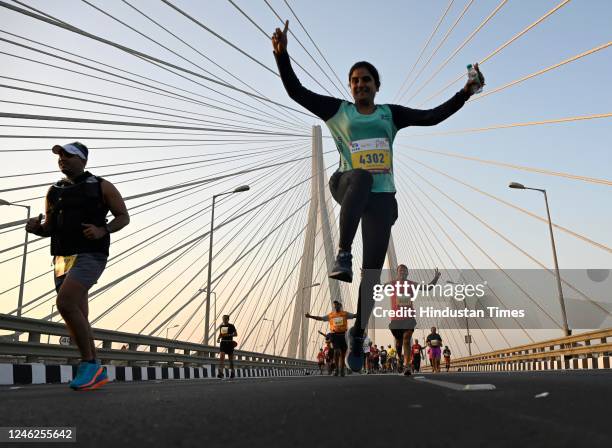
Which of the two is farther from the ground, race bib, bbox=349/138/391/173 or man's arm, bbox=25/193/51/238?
race bib, bbox=349/138/391/173

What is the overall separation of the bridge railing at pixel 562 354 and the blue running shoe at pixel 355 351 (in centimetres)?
1100

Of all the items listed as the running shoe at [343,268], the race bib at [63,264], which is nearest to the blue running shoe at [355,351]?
the running shoe at [343,268]

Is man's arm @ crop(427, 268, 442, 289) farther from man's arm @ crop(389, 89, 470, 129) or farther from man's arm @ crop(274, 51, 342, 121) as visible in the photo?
man's arm @ crop(274, 51, 342, 121)

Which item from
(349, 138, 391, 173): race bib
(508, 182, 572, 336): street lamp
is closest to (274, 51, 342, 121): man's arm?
(349, 138, 391, 173): race bib

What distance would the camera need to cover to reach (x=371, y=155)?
636 cm

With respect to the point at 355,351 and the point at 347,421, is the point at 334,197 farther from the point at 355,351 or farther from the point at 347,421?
the point at 347,421

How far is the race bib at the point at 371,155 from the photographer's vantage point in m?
6.31

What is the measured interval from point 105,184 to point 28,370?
521 centimetres

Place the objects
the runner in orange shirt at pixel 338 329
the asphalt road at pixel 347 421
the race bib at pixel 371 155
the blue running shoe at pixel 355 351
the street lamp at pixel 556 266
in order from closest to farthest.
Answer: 1. the asphalt road at pixel 347 421
2. the race bib at pixel 371 155
3. the blue running shoe at pixel 355 351
4. the runner in orange shirt at pixel 338 329
5. the street lamp at pixel 556 266

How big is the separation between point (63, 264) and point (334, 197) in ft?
7.66

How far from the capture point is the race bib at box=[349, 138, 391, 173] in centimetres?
631

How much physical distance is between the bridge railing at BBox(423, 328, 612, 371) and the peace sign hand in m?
12.9

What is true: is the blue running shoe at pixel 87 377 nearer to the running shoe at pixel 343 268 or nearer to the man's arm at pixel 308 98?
the running shoe at pixel 343 268

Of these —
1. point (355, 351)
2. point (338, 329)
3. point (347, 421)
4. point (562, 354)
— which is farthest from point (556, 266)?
point (347, 421)
